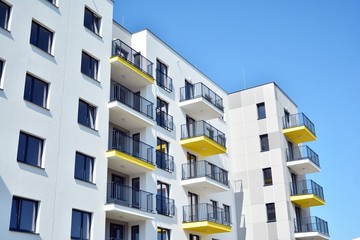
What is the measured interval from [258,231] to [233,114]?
9.57 meters

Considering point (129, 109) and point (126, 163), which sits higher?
point (129, 109)

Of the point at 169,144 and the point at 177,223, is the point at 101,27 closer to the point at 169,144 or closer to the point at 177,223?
the point at 169,144

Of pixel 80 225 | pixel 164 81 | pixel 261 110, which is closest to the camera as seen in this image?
pixel 80 225

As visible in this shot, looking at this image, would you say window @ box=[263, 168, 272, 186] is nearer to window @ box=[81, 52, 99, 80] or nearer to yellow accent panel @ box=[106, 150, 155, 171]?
yellow accent panel @ box=[106, 150, 155, 171]

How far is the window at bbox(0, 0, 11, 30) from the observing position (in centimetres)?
1853

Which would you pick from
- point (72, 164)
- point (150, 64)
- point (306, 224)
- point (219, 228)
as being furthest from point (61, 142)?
point (306, 224)

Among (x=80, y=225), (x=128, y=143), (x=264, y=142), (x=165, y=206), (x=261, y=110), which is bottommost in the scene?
(x=80, y=225)

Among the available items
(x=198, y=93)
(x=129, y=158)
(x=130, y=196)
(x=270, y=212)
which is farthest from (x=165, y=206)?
(x=270, y=212)

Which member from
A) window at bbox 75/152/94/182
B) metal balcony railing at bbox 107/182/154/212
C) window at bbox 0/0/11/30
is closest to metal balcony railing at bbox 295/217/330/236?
metal balcony railing at bbox 107/182/154/212

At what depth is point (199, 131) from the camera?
101ft

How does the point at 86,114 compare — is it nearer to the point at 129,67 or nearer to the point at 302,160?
the point at 129,67

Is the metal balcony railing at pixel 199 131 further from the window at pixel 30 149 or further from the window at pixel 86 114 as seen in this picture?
the window at pixel 30 149

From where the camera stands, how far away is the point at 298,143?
38.5 meters

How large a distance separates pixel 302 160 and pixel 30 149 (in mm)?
22285
